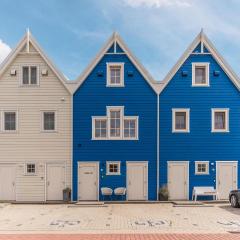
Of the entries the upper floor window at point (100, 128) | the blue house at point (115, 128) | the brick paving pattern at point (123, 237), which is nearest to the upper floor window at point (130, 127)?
Answer: the blue house at point (115, 128)

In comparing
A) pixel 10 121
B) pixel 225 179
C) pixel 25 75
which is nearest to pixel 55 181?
pixel 10 121

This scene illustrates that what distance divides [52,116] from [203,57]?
1093 cm

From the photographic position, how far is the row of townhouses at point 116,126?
882 inches

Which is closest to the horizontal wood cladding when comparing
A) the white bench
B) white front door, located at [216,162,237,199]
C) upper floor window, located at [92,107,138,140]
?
upper floor window, located at [92,107,138,140]

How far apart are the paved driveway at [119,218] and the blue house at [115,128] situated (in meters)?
2.18

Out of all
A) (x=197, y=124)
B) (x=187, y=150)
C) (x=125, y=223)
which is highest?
(x=197, y=124)

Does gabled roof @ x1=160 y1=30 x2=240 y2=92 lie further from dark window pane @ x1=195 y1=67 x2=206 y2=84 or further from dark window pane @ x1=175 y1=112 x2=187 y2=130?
dark window pane @ x1=175 y1=112 x2=187 y2=130

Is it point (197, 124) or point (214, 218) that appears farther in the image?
point (197, 124)

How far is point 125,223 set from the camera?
50.8 feet

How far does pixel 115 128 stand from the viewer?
2262 cm

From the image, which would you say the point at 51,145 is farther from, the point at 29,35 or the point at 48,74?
the point at 29,35

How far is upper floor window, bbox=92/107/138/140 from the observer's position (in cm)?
2250

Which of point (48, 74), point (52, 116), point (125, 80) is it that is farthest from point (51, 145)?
point (125, 80)

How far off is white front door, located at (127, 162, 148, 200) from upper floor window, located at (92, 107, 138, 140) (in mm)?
1881
